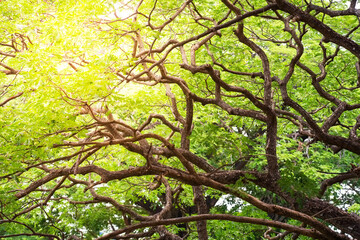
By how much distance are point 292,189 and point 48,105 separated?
356 cm

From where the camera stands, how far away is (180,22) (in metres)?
7.56

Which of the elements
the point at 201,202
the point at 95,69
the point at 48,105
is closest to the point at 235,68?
the point at 201,202

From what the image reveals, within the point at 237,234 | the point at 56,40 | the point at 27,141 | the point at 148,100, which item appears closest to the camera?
the point at 27,141

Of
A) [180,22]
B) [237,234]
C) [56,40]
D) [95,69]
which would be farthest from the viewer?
[237,234]

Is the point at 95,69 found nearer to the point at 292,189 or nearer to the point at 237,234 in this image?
the point at 292,189

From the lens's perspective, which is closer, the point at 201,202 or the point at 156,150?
Result: the point at 156,150

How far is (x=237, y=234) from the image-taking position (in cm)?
944

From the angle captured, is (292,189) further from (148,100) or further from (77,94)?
(148,100)

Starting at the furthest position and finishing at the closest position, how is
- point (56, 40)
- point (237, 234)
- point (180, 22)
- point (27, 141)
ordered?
point (237, 234), point (180, 22), point (56, 40), point (27, 141)

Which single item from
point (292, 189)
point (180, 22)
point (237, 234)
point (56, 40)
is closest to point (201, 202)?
point (237, 234)

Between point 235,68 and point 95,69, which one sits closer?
point 95,69

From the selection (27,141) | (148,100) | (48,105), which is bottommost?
(27,141)

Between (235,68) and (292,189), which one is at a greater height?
(235,68)

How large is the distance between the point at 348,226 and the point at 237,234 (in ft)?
13.3
